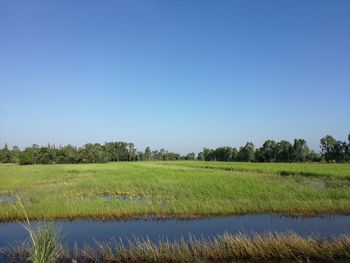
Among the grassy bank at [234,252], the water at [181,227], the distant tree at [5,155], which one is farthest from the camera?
the distant tree at [5,155]

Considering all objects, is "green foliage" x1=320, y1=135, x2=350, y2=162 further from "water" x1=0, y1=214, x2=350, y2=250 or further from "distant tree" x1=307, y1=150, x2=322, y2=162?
"water" x1=0, y1=214, x2=350, y2=250

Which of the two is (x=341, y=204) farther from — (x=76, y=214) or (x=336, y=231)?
(x=76, y=214)

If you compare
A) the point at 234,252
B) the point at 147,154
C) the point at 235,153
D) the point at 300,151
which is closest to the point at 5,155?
the point at 147,154

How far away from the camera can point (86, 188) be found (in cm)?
2777

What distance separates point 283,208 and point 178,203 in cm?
546

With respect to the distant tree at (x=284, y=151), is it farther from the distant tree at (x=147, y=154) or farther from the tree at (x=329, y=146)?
the distant tree at (x=147, y=154)

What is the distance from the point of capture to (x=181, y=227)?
15305 millimetres

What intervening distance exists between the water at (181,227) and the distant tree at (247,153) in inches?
4156

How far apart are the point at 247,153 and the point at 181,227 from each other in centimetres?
10960

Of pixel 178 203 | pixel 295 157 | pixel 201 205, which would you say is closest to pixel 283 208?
pixel 201 205

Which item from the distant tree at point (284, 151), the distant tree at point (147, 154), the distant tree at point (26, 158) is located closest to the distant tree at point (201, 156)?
the distant tree at point (147, 154)

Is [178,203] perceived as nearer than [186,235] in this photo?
No

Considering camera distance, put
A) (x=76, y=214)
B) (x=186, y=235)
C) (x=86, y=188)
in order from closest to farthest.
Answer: (x=186, y=235) < (x=76, y=214) < (x=86, y=188)

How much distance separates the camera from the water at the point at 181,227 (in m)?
13.9
